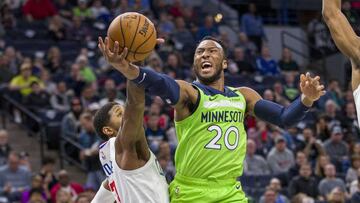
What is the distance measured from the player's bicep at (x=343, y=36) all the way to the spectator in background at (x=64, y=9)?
45.2 feet

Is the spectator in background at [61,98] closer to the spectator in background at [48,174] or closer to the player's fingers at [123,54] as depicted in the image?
the spectator in background at [48,174]

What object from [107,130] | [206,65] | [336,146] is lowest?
[336,146]

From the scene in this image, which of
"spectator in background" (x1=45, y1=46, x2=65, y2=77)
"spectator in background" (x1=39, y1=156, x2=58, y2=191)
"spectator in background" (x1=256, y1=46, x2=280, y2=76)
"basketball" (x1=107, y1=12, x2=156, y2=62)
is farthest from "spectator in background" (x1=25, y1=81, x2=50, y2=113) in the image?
"basketball" (x1=107, y1=12, x2=156, y2=62)

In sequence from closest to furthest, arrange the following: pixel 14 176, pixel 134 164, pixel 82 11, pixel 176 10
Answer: pixel 134 164, pixel 14 176, pixel 82 11, pixel 176 10

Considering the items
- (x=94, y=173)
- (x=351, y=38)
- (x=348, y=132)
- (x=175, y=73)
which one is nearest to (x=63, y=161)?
(x=94, y=173)

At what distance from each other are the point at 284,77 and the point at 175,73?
3.09 metres

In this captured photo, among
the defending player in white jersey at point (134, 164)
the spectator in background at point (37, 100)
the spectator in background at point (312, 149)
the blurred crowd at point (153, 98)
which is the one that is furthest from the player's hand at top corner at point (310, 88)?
the spectator in background at point (37, 100)

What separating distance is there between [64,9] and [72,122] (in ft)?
17.6

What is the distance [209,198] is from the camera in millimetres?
7484

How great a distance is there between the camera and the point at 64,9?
20.8 m

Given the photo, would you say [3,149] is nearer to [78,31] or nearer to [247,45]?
[78,31]

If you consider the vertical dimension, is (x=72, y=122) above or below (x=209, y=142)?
below

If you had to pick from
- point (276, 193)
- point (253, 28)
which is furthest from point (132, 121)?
point (253, 28)

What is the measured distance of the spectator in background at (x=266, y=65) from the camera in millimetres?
21156
